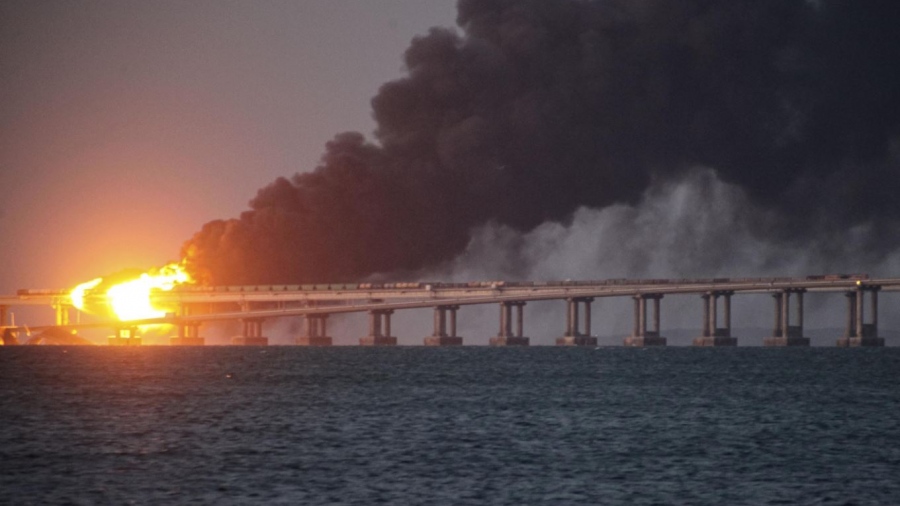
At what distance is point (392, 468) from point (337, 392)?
5221cm

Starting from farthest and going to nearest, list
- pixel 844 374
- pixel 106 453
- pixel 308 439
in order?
pixel 844 374 → pixel 308 439 → pixel 106 453

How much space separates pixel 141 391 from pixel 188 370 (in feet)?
135

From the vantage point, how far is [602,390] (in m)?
121

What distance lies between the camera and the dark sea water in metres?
61.8

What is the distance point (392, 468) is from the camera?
224 ft

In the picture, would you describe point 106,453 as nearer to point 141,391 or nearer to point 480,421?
point 480,421

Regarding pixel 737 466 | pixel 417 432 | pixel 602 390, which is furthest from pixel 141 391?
pixel 737 466

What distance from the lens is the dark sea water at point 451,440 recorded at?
6181 cm

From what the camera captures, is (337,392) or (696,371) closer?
(337,392)

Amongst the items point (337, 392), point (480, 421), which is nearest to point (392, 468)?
point (480, 421)

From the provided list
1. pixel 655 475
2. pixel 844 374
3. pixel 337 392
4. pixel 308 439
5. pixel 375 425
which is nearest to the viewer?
pixel 655 475

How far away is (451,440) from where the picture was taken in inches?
3152

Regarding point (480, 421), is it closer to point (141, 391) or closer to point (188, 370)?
point (141, 391)

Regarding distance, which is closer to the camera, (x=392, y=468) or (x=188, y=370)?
(x=392, y=468)
